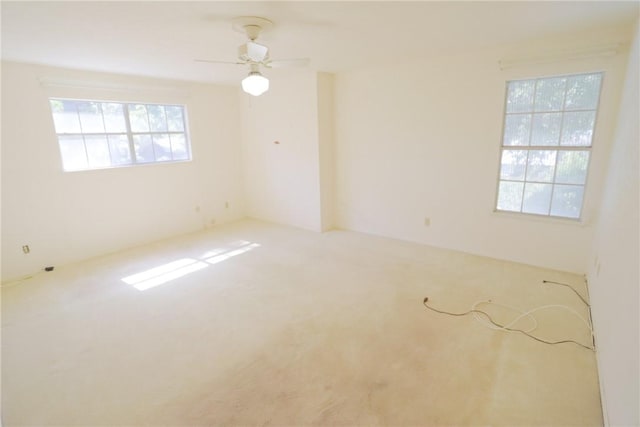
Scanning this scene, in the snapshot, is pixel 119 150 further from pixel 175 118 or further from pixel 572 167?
pixel 572 167

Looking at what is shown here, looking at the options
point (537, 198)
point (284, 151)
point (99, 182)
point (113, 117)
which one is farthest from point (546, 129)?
point (99, 182)

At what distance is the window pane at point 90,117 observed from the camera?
405 centimetres

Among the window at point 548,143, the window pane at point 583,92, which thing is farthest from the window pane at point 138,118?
the window pane at point 583,92

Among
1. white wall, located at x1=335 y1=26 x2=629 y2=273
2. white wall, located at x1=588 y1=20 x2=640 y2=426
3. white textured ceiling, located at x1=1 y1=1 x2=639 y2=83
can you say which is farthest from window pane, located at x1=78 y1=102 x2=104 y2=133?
white wall, located at x1=588 y1=20 x2=640 y2=426

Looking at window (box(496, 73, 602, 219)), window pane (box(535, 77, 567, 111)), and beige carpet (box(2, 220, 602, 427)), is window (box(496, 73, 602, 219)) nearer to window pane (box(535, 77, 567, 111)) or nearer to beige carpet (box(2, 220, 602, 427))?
window pane (box(535, 77, 567, 111))

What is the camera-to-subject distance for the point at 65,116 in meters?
3.91

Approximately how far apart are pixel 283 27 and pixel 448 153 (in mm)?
2442

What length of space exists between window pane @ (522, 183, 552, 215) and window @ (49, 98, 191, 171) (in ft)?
15.7

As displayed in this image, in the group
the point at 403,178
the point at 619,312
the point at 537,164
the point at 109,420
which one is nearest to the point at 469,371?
the point at 619,312

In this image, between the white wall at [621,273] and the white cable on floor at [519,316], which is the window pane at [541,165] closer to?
the white wall at [621,273]

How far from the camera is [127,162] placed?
454 cm

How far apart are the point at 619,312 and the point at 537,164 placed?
214 cm

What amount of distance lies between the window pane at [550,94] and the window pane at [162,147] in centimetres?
487

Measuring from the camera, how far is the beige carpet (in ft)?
6.08
